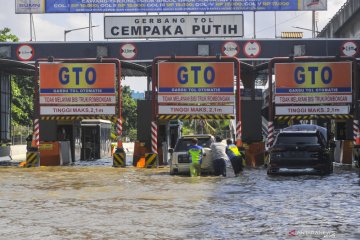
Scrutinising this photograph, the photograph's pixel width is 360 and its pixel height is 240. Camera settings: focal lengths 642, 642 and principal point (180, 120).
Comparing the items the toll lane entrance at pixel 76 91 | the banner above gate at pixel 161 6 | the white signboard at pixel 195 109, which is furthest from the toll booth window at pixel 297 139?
the banner above gate at pixel 161 6

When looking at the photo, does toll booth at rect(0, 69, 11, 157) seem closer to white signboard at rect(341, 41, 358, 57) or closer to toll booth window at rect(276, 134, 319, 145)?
white signboard at rect(341, 41, 358, 57)

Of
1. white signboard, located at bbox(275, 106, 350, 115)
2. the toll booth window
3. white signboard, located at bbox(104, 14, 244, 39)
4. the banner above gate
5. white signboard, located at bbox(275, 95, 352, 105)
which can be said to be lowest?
the toll booth window

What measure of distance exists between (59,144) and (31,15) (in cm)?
1001

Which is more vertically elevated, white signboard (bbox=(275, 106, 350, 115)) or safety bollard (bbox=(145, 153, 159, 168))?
white signboard (bbox=(275, 106, 350, 115))

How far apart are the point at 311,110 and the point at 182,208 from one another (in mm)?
16704

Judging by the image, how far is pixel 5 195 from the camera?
1523 cm

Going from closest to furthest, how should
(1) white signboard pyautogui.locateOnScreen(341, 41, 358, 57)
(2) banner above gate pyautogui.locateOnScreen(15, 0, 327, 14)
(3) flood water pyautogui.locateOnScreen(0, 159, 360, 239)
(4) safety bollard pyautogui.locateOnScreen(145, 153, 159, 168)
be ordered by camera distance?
1. (3) flood water pyautogui.locateOnScreen(0, 159, 360, 239)
2. (4) safety bollard pyautogui.locateOnScreen(145, 153, 159, 168)
3. (1) white signboard pyautogui.locateOnScreen(341, 41, 358, 57)
4. (2) banner above gate pyautogui.locateOnScreen(15, 0, 327, 14)

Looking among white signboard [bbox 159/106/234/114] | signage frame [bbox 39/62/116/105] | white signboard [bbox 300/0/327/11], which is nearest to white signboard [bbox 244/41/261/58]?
white signboard [bbox 159/106/234/114]

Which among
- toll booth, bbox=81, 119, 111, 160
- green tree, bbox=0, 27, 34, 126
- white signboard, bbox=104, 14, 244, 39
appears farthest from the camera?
green tree, bbox=0, 27, 34, 126

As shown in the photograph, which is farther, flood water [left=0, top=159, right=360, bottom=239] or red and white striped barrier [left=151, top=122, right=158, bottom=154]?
red and white striped barrier [left=151, top=122, right=158, bottom=154]

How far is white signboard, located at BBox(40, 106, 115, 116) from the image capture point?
28109 mm

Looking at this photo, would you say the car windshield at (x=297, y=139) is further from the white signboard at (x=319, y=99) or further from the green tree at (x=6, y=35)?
the green tree at (x=6, y=35)

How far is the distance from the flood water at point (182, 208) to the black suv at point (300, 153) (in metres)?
0.78

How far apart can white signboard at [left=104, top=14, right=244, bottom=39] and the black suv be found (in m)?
13.1
